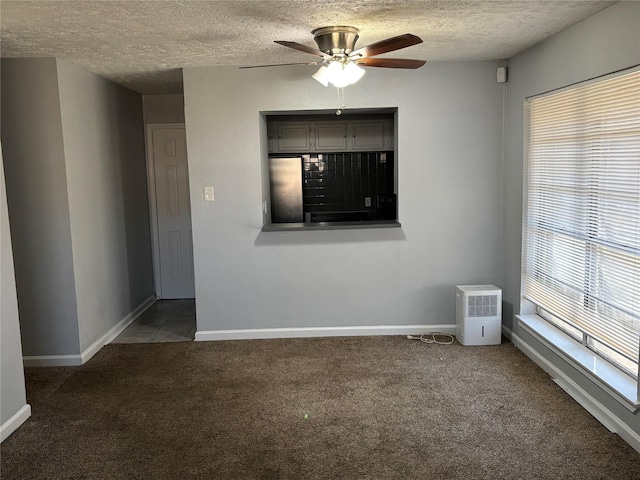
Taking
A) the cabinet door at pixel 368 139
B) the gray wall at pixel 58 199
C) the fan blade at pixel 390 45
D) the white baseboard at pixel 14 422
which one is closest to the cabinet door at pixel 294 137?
the cabinet door at pixel 368 139

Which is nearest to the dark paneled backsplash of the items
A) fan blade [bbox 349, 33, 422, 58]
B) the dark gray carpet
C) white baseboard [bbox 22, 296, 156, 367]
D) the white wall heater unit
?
the white wall heater unit

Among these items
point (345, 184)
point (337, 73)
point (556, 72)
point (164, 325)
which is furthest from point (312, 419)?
point (345, 184)

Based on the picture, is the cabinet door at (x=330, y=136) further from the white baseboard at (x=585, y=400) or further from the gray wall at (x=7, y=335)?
the gray wall at (x=7, y=335)

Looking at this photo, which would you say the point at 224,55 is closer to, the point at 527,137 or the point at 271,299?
the point at 271,299

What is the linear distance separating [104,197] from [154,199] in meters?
1.32

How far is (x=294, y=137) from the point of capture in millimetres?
5656

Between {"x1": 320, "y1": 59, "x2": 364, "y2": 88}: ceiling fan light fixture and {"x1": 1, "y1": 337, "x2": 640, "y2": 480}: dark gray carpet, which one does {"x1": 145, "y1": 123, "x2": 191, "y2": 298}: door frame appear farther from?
{"x1": 320, "y1": 59, "x2": 364, "y2": 88}: ceiling fan light fixture

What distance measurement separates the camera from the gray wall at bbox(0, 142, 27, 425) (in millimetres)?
2914

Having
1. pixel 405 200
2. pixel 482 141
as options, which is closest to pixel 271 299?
pixel 405 200

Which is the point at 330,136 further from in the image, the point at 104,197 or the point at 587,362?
the point at 587,362

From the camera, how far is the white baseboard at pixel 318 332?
14.7 feet

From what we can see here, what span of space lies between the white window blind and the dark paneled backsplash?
2.17m

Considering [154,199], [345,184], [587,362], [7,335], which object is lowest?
[587,362]

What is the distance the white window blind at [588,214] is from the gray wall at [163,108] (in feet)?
11.7
